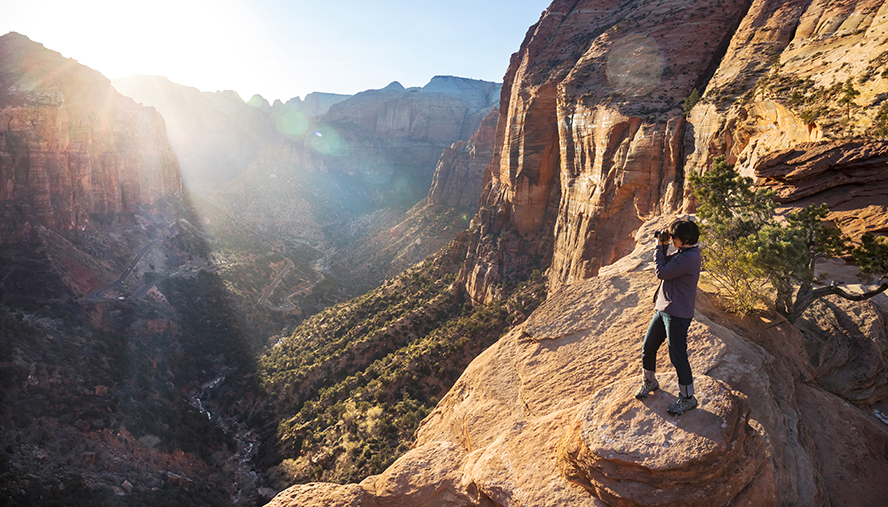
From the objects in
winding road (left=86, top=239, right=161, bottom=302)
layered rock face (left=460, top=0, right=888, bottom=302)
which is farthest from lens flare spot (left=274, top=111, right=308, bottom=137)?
layered rock face (left=460, top=0, right=888, bottom=302)

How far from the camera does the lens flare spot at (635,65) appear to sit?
32.0 m

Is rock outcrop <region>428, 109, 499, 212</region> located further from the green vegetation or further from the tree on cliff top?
the tree on cliff top

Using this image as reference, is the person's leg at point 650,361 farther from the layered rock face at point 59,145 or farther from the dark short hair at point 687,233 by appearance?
the layered rock face at point 59,145

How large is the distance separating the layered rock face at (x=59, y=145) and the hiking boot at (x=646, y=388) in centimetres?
6388

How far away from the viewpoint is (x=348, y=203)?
458ft

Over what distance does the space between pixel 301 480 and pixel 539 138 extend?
36785 millimetres

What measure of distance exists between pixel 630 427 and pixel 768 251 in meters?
7.57

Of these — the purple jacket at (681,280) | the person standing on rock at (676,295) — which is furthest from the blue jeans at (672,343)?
the purple jacket at (681,280)

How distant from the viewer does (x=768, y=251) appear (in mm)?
10656

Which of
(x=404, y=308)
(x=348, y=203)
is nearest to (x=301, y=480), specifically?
(x=404, y=308)

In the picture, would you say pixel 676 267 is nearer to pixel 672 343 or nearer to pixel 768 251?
pixel 672 343

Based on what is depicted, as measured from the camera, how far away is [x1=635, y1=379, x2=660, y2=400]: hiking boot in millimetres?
6806

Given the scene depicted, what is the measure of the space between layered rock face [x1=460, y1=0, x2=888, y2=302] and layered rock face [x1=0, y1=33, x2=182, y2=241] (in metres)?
52.9

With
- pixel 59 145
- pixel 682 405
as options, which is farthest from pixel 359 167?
pixel 682 405
